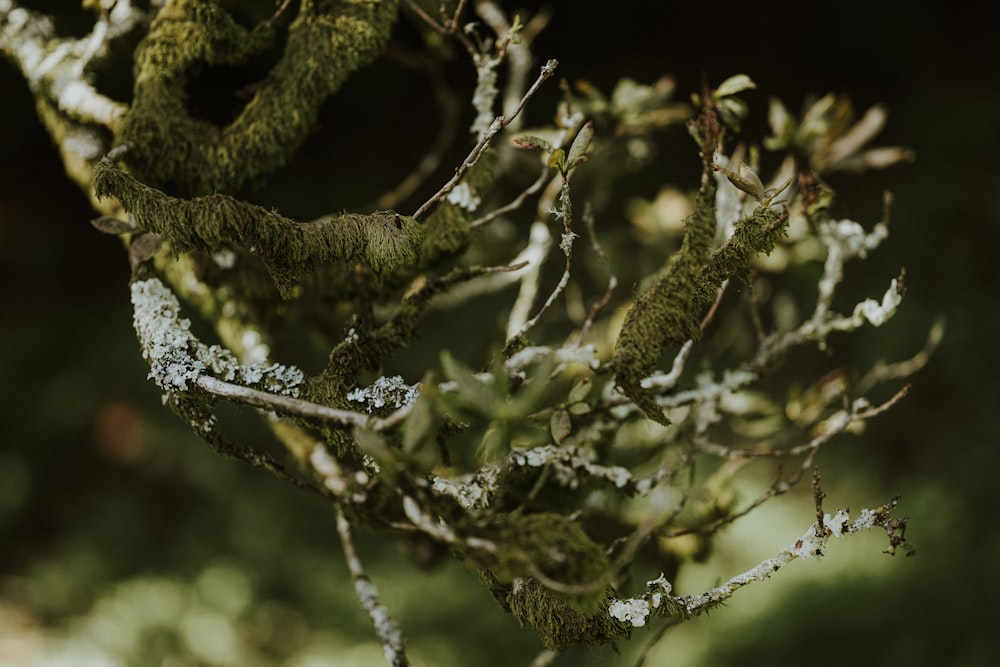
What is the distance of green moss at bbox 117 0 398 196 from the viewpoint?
28.9 inches

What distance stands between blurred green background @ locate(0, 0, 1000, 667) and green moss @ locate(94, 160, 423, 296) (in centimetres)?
136

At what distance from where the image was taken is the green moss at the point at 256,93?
0.73 meters

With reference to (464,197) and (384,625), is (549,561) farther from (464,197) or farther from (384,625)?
(464,197)

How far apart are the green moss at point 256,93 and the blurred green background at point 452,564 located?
1189 millimetres

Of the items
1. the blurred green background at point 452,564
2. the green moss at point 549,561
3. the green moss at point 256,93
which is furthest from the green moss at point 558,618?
the blurred green background at point 452,564

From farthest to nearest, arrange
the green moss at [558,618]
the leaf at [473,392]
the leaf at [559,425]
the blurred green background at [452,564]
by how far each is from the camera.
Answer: the blurred green background at [452,564]
the leaf at [559,425]
the green moss at [558,618]
the leaf at [473,392]

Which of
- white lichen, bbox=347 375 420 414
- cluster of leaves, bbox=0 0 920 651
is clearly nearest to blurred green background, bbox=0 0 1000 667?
cluster of leaves, bbox=0 0 920 651

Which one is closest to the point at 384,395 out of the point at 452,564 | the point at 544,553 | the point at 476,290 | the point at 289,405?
the point at 289,405

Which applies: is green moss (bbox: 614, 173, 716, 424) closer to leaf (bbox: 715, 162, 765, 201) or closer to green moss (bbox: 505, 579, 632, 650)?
leaf (bbox: 715, 162, 765, 201)

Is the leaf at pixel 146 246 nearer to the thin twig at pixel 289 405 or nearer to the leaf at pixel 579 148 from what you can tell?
the thin twig at pixel 289 405

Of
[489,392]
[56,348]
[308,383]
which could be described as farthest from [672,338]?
[56,348]

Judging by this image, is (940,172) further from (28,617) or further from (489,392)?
(28,617)

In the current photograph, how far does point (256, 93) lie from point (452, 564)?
1.36m

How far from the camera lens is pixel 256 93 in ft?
2.58
